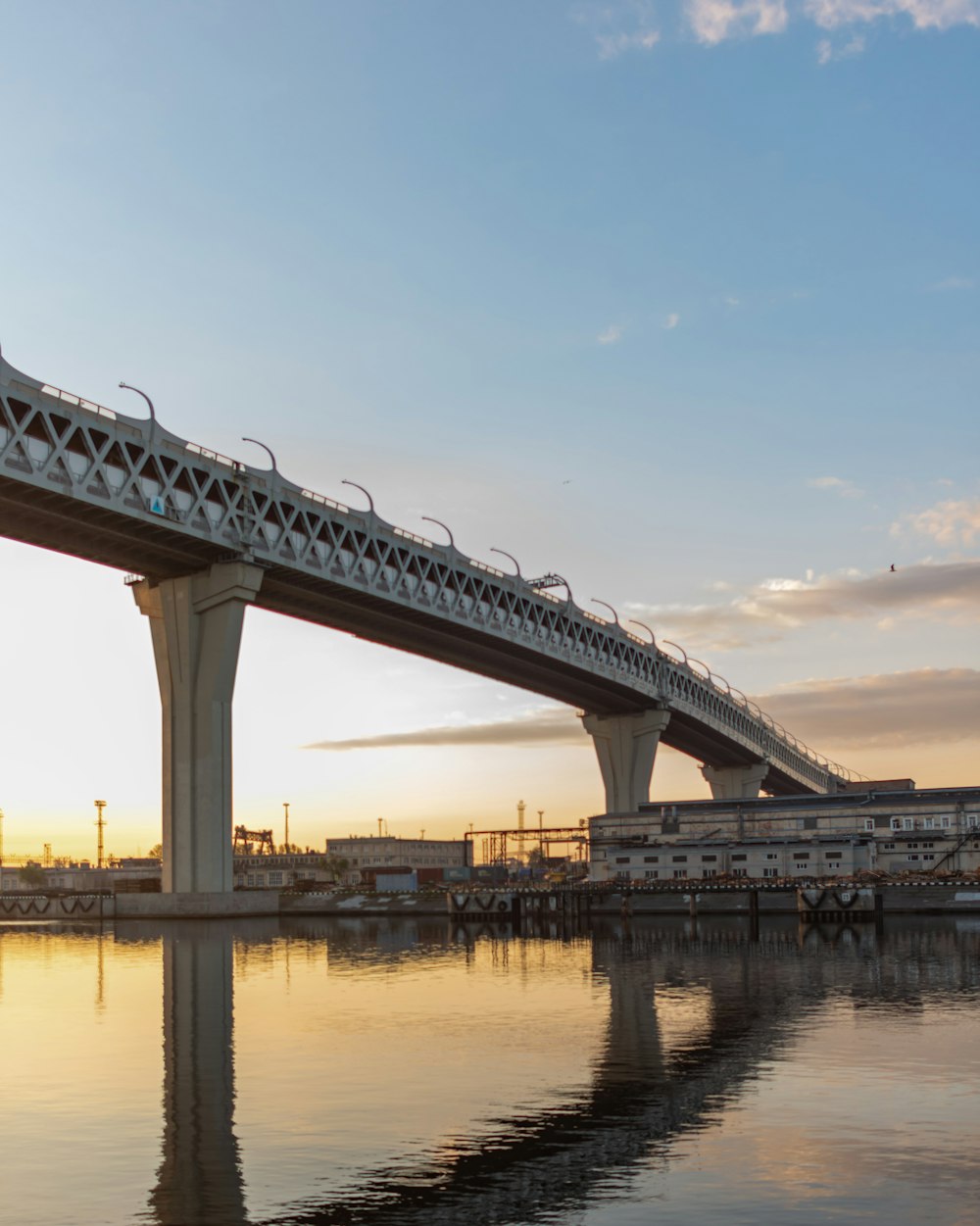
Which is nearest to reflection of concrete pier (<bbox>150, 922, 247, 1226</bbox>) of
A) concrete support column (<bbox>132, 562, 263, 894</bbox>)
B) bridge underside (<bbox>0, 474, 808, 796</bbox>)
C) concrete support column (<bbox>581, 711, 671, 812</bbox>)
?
concrete support column (<bbox>132, 562, 263, 894</bbox>)

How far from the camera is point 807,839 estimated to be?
5049 inches

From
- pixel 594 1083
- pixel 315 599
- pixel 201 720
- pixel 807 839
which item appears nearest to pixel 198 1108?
pixel 594 1083

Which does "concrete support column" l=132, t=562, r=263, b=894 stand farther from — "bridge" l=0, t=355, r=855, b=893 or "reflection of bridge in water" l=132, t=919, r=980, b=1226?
"reflection of bridge in water" l=132, t=919, r=980, b=1226

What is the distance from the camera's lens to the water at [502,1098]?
21.6m

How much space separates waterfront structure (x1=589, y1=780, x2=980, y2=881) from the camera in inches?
4894

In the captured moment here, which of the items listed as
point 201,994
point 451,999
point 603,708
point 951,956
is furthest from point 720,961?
point 603,708

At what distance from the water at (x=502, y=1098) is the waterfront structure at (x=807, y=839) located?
66.1m

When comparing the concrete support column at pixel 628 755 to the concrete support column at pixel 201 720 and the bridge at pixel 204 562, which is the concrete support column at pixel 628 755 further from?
the concrete support column at pixel 201 720

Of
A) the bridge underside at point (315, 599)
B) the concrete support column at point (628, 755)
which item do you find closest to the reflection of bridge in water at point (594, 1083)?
the bridge underside at point (315, 599)

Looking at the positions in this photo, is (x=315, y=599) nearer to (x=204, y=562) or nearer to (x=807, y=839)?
(x=204, y=562)

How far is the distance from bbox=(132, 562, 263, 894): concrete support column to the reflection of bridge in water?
25.0 metres

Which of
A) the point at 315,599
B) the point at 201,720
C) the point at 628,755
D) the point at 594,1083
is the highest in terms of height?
the point at 315,599

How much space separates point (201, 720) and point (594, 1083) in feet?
230

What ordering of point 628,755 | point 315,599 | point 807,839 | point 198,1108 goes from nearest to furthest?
point 198,1108
point 315,599
point 807,839
point 628,755
